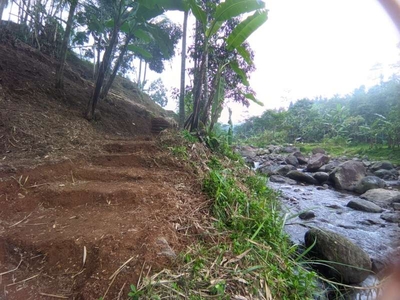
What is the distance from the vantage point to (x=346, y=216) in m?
4.23

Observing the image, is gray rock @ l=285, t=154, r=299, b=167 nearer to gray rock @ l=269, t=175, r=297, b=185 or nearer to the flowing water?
gray rock @ l=269, t=175, r=297, b=185

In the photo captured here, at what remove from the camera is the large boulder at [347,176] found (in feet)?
21.2

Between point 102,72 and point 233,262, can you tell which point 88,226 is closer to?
point 233,262

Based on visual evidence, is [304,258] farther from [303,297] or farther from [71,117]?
[71,117]

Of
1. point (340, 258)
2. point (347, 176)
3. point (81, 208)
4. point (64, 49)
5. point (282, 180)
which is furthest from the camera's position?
point (282, 180)

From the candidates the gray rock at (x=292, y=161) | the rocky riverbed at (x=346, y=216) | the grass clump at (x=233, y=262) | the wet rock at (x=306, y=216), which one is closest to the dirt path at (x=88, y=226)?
the grass clump at (x=233, y=262)

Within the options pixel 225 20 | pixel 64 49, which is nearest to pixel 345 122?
pixel 225 20

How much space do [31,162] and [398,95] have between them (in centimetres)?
1643

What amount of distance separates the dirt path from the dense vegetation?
12847 millimetres

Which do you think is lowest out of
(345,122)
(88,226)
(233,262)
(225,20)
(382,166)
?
(233,262)

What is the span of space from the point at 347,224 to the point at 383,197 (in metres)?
2.02

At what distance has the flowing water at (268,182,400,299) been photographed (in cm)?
301

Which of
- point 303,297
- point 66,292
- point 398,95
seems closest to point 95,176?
point 66,292

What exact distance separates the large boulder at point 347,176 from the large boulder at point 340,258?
14.6 feet
